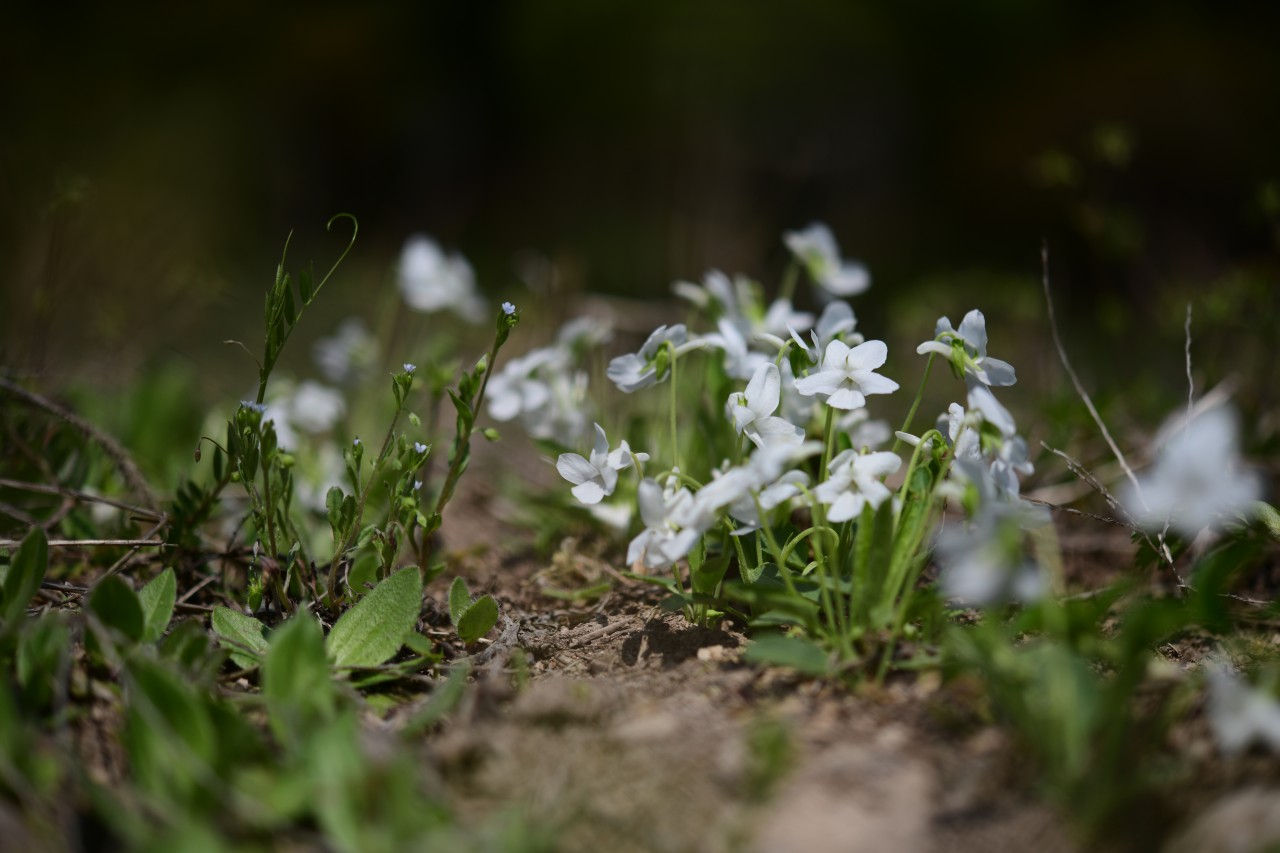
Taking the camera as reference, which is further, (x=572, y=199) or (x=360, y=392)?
(x=572, y=199)

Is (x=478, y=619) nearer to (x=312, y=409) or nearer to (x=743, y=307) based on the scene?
(x=743, y=307)

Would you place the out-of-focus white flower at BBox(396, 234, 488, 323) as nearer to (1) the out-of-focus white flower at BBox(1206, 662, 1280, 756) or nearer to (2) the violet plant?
(2) the violet plant

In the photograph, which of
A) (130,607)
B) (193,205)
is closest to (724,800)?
(130,607)

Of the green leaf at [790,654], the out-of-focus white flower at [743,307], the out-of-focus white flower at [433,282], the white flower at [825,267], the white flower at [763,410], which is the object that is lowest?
the green leaf at [790,654]

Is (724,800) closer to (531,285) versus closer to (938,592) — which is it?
(938,592)

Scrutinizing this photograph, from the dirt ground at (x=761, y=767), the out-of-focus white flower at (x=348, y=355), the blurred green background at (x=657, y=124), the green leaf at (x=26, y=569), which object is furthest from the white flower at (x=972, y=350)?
the blurred green background at (x=657, y=124)

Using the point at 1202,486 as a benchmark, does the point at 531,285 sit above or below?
above

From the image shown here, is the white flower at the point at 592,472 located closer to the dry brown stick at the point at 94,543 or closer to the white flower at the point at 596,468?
the white flower at the point at 596,468
